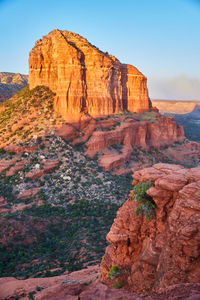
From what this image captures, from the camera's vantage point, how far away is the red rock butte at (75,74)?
49250 millimetres

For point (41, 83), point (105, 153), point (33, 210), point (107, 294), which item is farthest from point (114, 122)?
point (107, 294)

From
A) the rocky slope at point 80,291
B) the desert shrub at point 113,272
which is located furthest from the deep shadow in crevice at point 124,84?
the desert shrub at point 113,272

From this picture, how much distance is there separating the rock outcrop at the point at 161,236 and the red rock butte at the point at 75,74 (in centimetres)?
3892

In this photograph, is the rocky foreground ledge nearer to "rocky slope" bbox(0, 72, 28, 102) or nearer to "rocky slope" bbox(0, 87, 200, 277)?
"rocky slope" bbox(0, 87, 200, 277)

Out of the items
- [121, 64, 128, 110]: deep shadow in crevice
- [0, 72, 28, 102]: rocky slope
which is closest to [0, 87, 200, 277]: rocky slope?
[121, 64, 128, 110]: deep shadow in crevice

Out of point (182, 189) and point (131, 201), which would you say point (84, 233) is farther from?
point (182, 189)

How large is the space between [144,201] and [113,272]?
14.3ft

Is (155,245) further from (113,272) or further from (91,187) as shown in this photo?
(91,187)

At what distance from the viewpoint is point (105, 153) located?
48844mm

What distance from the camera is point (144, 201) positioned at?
43.6 ft

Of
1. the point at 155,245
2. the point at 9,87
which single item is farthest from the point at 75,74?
the point at 9,87

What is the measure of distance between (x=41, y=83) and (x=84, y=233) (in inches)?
1559

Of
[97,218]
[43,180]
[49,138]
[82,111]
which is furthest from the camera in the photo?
[82,111]

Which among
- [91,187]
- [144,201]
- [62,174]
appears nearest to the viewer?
[144,201]
